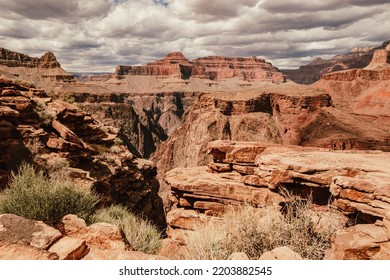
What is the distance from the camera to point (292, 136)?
220 ft

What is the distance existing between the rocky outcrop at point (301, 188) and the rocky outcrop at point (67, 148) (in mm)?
3577

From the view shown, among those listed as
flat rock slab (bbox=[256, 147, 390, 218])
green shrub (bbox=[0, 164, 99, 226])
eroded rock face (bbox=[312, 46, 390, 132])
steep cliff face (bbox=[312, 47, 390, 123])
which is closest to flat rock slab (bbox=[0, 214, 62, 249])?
green shrub (bbox=[0, 164, 99, 226])

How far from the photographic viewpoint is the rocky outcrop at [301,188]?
6.21 metres

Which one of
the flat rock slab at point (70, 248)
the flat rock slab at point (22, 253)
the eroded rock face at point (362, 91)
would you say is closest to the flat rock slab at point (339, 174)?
the flat rock slab at point (70, 248)

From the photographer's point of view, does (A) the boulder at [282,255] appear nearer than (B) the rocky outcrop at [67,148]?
Yes

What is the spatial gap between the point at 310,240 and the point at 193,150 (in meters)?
58.6

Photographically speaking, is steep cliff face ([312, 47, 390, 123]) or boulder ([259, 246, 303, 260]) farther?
steep cliff face ([312, 47, 390, 123])

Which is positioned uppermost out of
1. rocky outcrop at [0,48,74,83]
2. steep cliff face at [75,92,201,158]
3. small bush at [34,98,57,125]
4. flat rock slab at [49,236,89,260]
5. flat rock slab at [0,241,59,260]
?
rocky outcrop at [0,48,74,83]

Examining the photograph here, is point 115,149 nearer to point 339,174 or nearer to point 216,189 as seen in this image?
point 216,189

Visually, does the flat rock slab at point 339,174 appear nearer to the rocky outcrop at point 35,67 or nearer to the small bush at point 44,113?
the small bush at point 44,113

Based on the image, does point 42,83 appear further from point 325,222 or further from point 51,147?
point 325,222

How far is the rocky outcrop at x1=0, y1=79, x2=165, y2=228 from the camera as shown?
13.1 meters

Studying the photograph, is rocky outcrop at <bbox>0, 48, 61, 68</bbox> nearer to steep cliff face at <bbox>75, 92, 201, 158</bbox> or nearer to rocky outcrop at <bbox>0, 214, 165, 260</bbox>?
steep cliff face at <bbox>75, 92, 201, 158</bbox>

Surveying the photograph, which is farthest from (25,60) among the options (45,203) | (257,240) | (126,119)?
(257,240)
